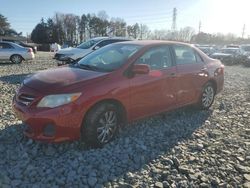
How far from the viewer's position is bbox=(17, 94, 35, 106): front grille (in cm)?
464

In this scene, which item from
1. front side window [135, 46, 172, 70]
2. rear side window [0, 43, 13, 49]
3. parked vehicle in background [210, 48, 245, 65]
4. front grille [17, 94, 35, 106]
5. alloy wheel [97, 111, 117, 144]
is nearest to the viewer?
front grille [17, 94, 35, 106]

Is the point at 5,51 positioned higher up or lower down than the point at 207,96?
higher up

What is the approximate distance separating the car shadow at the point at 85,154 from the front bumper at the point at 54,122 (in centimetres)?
31

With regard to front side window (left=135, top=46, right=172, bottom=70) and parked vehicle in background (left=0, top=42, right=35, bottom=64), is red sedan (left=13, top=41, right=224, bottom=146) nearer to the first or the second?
front side window (left=135, top=46, right=172, bottom=70)

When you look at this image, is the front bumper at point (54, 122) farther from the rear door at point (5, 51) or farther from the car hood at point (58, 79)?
the rear door at point (5, 51)

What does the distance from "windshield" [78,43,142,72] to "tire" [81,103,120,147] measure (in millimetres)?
724

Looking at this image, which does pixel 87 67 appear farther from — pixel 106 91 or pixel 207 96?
pixel 207 96

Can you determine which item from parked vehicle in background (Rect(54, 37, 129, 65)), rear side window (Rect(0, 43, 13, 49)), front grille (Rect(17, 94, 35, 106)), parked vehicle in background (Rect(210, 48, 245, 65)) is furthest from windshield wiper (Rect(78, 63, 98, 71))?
parked vehicle in background (Rect(210, 48, 245, 65))

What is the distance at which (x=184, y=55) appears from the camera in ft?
21.7

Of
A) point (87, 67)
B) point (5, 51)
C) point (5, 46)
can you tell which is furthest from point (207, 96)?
point (5, 46)

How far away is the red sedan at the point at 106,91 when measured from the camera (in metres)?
4.51

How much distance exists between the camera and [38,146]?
16.0 feet

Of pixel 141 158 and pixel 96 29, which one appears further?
pixel 96 29

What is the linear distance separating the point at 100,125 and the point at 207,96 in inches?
136
